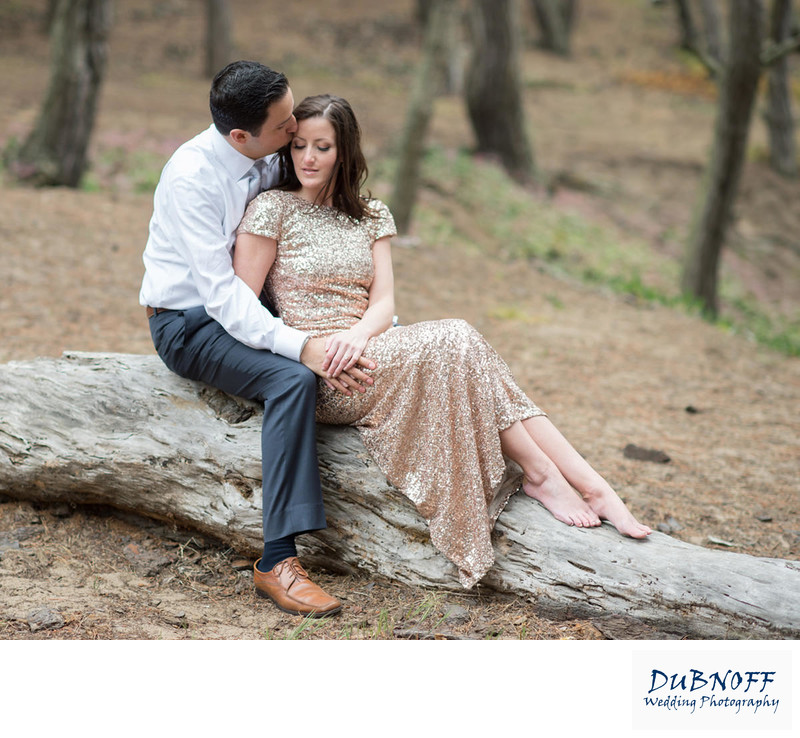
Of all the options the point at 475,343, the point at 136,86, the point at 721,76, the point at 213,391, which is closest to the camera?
the point at 475,343

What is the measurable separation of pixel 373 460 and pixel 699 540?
5.69ft

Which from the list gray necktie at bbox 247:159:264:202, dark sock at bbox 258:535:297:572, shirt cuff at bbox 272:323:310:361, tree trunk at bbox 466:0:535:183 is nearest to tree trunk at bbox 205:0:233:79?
tree trunk at bbox 466:0:535:183

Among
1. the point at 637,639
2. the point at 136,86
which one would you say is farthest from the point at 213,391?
the point at 136,86

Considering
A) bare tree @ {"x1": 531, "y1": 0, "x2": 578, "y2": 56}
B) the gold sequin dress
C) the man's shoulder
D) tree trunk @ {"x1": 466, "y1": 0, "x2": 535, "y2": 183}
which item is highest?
bare tree @ {"x1": 531, "y1": 0, "x2": 578, "y2": 56}

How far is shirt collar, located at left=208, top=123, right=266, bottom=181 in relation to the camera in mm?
3303

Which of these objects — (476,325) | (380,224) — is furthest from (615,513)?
(476,325)

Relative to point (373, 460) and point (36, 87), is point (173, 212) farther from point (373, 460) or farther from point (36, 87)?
point (36, 87)

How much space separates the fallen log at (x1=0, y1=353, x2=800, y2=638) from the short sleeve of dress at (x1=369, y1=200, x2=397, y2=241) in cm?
84

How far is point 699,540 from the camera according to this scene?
4.00m

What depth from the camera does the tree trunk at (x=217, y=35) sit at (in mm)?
16109

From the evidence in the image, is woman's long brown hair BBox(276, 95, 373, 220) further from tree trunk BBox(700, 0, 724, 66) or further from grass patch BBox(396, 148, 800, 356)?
tree trunk BBox(700, 0, 724, 66)

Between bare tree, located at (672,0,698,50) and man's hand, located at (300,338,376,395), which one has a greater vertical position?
bare tree, located at (672,0,698,50)

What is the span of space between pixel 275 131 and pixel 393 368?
3.33ft

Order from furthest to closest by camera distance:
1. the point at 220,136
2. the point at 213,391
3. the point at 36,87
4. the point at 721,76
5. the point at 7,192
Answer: the point at 36,87 < the point at 721,76 < the point at 7,192 < the point at 213,391 < the point at 220,136
